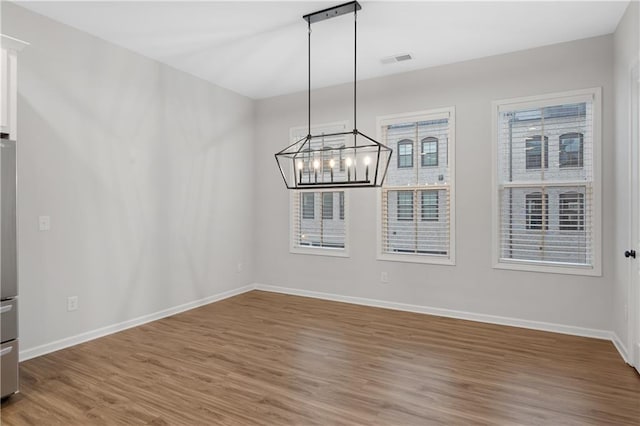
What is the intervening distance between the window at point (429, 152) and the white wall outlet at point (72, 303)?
4002 mm

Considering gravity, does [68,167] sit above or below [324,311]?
above

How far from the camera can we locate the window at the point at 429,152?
4.69 meters

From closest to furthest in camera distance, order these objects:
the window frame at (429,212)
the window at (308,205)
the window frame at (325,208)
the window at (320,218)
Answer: the window frame at (429,212), the window at (320,218), the window frame at (325,208), the window at (308,205)

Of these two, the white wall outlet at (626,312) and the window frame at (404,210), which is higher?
the window frame at (404,210)

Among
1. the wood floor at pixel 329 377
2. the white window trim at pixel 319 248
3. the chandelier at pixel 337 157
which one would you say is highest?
the chandelier at pixel 337 157

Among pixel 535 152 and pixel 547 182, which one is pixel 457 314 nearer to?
pixel 547 182

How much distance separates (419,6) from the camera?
129 inches

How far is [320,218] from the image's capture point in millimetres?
5574

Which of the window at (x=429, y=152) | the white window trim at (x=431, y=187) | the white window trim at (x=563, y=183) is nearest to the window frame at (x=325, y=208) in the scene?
the white window trim at (x=431, y=187)

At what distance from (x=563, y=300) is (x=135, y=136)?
4.84 meters

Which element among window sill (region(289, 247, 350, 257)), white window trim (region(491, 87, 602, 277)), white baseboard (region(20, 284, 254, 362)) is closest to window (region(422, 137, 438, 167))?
white window trim (region(491, 87, 602, 277))

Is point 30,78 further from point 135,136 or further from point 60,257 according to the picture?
point 60,257

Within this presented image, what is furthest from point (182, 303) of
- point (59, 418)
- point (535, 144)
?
point (535, 144)

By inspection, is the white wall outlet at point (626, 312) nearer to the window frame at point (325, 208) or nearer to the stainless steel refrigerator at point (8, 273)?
the window frame at point (325, 208)
